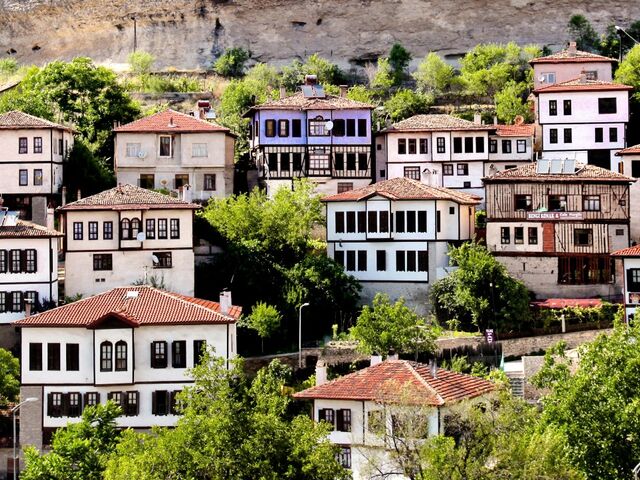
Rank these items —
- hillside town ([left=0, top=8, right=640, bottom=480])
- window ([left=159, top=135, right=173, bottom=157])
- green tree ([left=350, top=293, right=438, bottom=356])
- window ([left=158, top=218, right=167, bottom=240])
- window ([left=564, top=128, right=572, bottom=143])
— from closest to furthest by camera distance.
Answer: hillside town ([left=0, top=8, right=640, bottom=480])
green tree ([left=350, top=293, right=438, bottom=356])
window ([left=158, top=218, right=167, bottom=240])
window ([left=159, top=135, right=173, bottom=157])
window ([left=564, top=128, right=572, bottom=143])

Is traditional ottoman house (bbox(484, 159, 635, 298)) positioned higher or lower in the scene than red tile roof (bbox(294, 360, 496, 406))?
higher

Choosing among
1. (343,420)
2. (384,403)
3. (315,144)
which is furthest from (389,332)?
(315,144)

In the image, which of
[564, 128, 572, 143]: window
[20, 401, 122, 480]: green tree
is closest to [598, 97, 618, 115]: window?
[564, 128, 572, 143]: window

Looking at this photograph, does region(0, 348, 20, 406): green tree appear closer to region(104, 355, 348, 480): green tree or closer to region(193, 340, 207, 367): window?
region(193, 340, 207, 367): window

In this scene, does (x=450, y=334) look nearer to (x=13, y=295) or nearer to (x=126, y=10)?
(x=13, y=295)

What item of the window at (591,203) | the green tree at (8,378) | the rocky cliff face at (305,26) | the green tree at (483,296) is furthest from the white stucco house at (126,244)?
the rocky cliff face at (305,26)

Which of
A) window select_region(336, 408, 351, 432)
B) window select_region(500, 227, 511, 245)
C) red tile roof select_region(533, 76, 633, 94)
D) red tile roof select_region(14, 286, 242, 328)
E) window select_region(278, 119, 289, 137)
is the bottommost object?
window select_region(336, 408, 351, 432)

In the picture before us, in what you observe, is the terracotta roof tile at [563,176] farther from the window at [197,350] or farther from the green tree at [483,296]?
the window at [197,350]

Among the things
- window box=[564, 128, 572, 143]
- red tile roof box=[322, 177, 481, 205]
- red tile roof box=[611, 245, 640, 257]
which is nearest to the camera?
red tile roof box=[611, 245, 640, 257]
